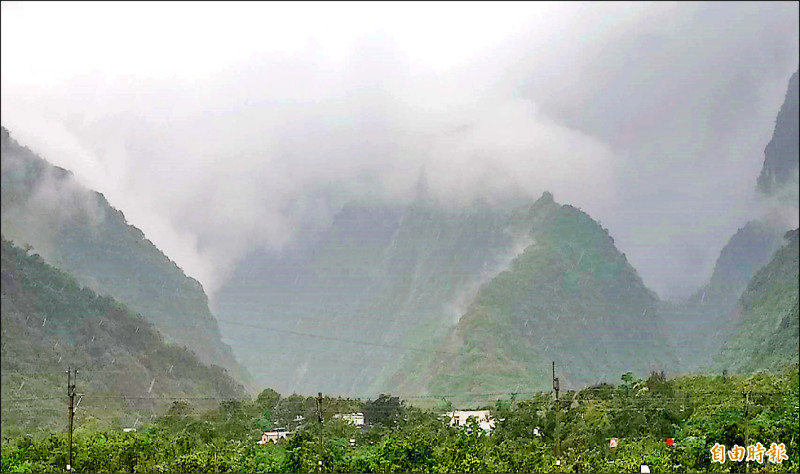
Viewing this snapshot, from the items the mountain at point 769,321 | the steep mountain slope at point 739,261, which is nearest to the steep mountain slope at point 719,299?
the steep mountain slope at point 739,261

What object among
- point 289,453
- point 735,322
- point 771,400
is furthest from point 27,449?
point 735,322

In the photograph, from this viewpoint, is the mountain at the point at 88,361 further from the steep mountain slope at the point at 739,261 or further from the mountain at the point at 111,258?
the steep mountain slope at the point at 739,261

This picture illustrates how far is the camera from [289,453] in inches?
877

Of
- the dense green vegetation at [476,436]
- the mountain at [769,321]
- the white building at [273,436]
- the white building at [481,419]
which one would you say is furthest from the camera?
the mountain at [769,321]

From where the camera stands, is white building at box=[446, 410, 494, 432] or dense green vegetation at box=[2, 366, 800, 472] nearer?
dense green vegetation at box=[2, 366, 800, 472]

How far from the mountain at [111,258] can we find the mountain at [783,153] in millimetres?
45865

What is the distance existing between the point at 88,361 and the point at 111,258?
13244 millimetres

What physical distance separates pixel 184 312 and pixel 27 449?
98.4ft

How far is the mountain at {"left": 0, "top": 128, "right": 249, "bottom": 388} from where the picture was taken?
38.8 meters

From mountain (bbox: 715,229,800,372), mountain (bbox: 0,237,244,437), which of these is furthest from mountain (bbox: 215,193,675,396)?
mountain (bbox: 0,237,244,437)

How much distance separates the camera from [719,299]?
8375cm

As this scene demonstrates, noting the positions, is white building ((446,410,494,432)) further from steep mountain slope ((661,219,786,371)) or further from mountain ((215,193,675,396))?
steep mountain slope ((661,219,786,371))

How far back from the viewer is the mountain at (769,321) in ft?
152

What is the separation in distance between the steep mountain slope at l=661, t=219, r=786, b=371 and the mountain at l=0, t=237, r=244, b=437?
44.0m
